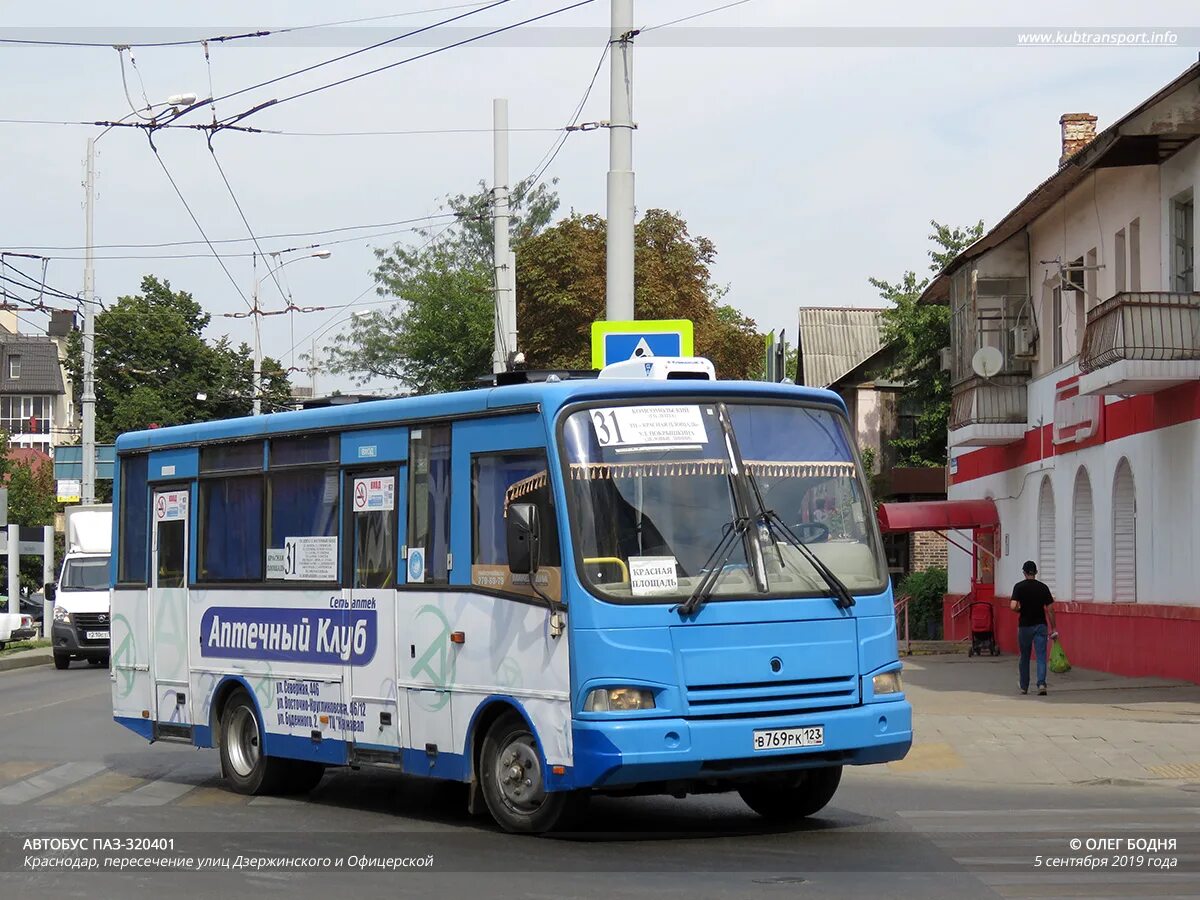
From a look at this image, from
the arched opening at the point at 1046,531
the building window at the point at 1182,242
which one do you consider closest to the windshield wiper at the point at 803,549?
the building window at the point at 1182,242

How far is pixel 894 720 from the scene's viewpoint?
425 inches

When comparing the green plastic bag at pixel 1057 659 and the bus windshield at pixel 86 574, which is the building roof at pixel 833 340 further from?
→ the green plastic bag at pixel 1057 659

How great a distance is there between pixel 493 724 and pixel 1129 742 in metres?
8.10

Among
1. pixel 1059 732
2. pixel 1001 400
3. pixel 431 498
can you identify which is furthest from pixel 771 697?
pixel 1001 400

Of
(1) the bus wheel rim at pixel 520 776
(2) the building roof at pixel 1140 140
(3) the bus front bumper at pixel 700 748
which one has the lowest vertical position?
(1) the bus wheel rim at pixel 520 776

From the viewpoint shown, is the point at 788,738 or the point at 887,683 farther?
the point at 887,683

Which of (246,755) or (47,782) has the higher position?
(246,755)

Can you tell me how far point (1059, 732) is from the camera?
17.9 m

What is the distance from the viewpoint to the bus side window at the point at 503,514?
1048 cm

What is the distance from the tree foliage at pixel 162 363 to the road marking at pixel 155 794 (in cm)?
6940

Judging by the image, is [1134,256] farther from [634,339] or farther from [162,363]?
[162,363]

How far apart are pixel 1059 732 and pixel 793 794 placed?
711 cm

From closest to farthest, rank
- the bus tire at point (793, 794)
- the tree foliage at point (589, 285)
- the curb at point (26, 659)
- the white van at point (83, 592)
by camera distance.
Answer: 1. the bus tire at point (793, 794)
2. the white van at point (83, 592)
3. the curb at point (26, 659)
4. the tree foliage at point (589, 285)

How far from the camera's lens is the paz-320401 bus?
33.5ft
